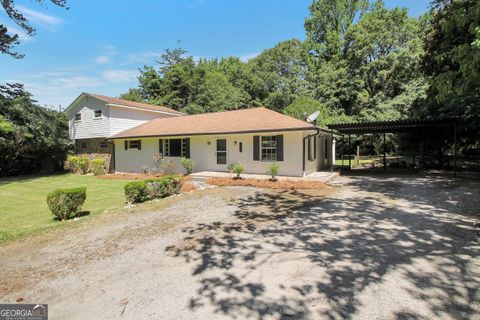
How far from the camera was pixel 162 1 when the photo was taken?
12156 mm

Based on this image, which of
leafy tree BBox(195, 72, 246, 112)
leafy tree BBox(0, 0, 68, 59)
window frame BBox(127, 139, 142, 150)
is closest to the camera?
leafy tree BBox(0, 0, 68, 59)

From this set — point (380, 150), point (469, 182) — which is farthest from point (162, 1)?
point (380, 150)

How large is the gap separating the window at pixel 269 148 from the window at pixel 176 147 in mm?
4741

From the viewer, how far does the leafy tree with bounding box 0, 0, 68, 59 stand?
39.7ft

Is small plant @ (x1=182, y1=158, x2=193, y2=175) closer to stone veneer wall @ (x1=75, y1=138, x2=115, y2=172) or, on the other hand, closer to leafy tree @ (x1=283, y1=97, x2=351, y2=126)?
stone veneer wall @ (x1=75, y1=138, x2=115, y2=172)

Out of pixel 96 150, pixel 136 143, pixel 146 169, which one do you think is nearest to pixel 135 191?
pixel 146 169

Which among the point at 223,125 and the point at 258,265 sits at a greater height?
the point at 223,125

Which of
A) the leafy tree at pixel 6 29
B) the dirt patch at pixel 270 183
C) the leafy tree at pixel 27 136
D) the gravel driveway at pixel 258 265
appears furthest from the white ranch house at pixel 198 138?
the gravel driveway at pixel 258 265

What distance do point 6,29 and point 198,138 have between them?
43.4 feet

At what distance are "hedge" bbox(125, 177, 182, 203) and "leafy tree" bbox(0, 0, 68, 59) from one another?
854 centimetres

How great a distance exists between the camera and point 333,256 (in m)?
3.97

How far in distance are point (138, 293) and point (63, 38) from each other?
17.9m

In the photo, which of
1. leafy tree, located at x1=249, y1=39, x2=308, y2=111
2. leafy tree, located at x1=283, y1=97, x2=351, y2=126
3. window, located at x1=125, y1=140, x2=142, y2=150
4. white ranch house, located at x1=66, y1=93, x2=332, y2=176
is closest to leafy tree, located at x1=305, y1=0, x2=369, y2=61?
leafy tree, located at x1=249, y1=39, x2=308, y2=111

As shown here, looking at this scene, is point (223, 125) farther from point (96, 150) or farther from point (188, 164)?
point (96, 150)
